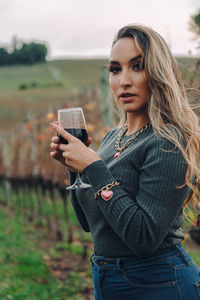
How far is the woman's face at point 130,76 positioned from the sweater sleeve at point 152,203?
0.89ft

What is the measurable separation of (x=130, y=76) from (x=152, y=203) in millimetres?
582

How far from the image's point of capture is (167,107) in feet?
5.31

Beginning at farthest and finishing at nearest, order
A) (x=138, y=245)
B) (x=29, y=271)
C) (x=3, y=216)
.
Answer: (x=3, y=216)
(x=29, y=271)
(x=138, y=245)

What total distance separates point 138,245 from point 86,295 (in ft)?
12.7

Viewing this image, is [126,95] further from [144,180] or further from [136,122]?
[144,180]

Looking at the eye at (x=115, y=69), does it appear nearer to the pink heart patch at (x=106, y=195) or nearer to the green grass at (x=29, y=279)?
the pink heart patch at (x=106, y=195)

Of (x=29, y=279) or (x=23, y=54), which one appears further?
(x=23, y=54)

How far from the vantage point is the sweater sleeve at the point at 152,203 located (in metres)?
1.41

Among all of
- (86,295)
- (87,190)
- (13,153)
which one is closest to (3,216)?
(13,153)

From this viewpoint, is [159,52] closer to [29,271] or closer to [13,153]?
[29,271]

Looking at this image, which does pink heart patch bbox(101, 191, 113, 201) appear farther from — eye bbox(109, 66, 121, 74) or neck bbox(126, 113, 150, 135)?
eye bbox(109, 66, 121, 74)

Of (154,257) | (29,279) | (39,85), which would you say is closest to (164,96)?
(154,257)

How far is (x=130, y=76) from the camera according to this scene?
1647 mm

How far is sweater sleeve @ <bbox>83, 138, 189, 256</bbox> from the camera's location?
1413 millimetres
